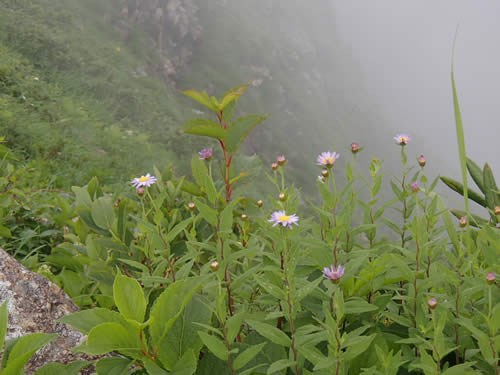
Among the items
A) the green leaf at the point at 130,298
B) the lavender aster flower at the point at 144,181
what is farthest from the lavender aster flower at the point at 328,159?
the green leaf at the point at 130,298

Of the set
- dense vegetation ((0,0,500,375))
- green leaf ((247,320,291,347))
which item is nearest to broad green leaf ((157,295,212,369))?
dense vegetation ((0,0,500,375))

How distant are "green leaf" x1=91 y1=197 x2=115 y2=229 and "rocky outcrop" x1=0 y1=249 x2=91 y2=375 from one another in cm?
24

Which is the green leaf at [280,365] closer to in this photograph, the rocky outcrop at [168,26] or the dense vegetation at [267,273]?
the dense vegetation at [267,273]

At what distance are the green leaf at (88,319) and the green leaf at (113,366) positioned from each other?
0.06m

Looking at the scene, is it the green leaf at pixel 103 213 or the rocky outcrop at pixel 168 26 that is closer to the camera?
the green leaf at pixel 103 213

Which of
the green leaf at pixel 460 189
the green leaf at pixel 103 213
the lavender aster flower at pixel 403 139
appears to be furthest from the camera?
the green leaf at pixel 460 189

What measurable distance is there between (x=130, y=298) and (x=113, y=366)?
13 centimetres

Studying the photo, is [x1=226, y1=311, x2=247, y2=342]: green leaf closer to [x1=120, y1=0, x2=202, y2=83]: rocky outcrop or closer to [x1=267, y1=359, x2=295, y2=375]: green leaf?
[x1=267, y1=359, x2=295, y2=375]: green leaf

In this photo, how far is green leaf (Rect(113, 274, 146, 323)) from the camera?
66 centimetres

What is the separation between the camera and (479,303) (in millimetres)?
793

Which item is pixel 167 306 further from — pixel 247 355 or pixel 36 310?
pixel 36 310

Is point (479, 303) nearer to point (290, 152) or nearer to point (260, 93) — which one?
point (290, 152)

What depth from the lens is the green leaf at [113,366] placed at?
26.2 inches

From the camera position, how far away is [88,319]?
2.29 ft
